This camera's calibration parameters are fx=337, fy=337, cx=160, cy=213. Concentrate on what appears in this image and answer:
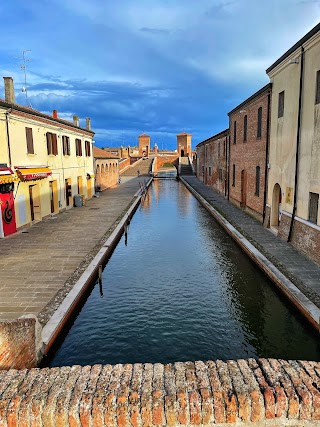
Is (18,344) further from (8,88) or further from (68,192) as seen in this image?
(68,192)

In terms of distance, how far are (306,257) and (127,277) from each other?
6.58 meters

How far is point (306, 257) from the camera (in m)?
12.3

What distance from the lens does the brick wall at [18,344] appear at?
552cm

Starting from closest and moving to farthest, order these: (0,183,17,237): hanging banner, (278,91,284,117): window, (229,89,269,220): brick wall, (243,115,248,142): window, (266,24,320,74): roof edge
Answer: (266,24,320,74): roof edge
(0,183,17,237): hanging banner
(278,91,284,117): window
(229,89,269,220): brick wall
(243,115,248,142): window

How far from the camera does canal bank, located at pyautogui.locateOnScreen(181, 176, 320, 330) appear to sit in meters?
8.99

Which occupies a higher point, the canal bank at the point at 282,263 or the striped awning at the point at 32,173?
the striped awning at the point at 32,173

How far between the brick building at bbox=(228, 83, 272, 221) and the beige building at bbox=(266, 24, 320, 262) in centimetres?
139

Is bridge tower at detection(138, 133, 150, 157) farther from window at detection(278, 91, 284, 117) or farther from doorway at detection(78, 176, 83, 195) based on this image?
window at detection(278, 91, 284, 117)

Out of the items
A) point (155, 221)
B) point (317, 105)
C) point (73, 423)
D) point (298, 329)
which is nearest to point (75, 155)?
point (155, 221)

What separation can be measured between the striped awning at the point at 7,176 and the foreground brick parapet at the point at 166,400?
41.5ft

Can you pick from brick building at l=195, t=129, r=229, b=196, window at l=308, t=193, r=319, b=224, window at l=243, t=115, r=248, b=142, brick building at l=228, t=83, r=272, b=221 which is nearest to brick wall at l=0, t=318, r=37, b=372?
window at l=308, t=193, r=319, b=224

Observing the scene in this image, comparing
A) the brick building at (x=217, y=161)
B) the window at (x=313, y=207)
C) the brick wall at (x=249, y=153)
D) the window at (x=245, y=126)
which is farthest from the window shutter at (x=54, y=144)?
the window at (x=313, y=207)

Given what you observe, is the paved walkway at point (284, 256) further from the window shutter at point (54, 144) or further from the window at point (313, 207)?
the window shutter at point (54, 144)

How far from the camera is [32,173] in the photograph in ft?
59.9
